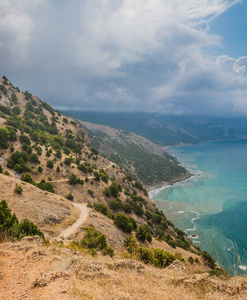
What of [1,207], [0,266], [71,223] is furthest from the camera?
[71,223]

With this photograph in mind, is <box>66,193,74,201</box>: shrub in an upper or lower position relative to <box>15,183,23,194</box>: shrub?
lower

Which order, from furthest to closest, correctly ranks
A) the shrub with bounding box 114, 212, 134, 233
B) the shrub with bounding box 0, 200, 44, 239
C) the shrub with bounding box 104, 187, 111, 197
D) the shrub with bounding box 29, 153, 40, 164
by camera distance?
the shrub with bounding box 104, 187, 111, 197
the shrub with bounding box 29, 153, 40, 164
the shrub with bounding box 114, 212, 134, 233
the shrub with bounding box 0, 200, 44, 239

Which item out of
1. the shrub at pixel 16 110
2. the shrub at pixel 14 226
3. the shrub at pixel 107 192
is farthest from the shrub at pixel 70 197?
the shrub at pixel 16 110

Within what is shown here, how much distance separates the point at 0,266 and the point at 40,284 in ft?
10.4

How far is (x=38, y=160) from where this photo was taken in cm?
6338

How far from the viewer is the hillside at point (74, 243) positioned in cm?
862

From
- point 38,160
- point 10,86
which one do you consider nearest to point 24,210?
point 38,160

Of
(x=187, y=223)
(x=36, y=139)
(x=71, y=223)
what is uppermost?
(x=36, y=139)

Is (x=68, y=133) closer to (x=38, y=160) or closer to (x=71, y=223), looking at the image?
(x=38, y=160)

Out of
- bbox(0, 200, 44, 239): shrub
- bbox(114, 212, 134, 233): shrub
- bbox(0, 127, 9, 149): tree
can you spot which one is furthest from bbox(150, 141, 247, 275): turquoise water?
bbox(0, 127, 9, 149): tree

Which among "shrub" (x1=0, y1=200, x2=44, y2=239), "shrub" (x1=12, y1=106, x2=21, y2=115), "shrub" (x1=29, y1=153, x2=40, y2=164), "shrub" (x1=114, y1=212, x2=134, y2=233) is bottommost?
"shrub" (x1=114, y1=212, x2=134, y2=233)

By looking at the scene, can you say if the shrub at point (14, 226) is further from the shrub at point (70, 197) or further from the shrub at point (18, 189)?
the shrub at point (70, 197)

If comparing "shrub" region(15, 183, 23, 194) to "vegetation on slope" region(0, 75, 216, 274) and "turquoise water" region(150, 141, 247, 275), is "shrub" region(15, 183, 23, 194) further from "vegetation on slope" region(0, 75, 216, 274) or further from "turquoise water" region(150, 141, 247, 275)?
"turquoise water" region(150, 141, 247, 275)

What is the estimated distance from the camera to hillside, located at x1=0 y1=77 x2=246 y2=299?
8.62 meters
